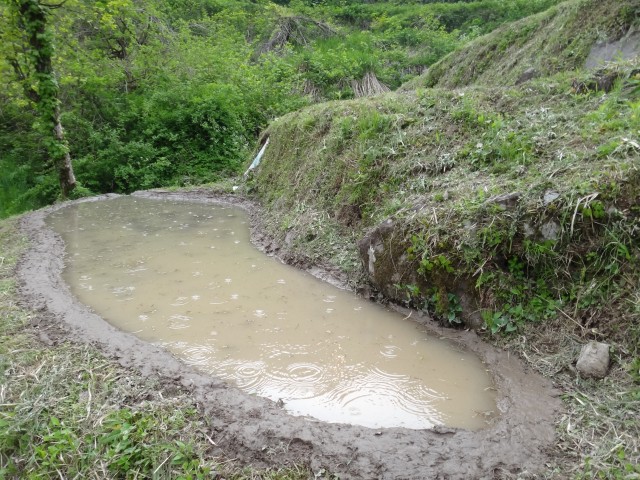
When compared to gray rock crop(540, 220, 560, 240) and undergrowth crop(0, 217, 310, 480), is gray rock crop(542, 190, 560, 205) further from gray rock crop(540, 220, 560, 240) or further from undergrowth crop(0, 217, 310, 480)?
undergrowth crop(0, 217, 310, 480)

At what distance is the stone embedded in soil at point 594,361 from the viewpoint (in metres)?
3.06

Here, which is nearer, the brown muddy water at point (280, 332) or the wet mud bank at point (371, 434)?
the wet mud bank at point (371, 434)

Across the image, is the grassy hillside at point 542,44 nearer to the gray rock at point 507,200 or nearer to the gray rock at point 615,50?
the gray rock at point 615,50

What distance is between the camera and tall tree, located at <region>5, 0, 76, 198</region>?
9133mm

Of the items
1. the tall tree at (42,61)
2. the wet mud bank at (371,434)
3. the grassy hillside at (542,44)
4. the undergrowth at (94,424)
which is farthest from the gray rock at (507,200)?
the tall tree at (42,61)

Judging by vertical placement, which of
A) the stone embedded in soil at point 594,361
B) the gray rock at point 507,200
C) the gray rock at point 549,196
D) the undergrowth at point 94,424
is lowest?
the undergrowth at point 94,424

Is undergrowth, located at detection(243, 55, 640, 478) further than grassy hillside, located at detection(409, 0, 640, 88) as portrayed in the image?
No

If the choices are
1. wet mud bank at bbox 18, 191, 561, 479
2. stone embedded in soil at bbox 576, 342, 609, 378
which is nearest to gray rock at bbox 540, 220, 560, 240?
stone embedded in soil at bbox 576, 342, 609, 378

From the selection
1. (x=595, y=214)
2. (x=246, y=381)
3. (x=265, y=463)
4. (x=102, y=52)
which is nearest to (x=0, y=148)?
(x=102, y=52)

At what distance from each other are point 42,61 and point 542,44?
1009 cm

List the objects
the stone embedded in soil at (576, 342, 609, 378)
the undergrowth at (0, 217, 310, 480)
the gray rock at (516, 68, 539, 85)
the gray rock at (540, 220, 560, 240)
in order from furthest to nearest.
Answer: the gray rock at (516, 68, 539, 85) < the gray rock at (540, 220, 560, 240) < the stone embedded in soil at (576, 342, 609, 378) < the undergrowth at (0, 217, 310, 480)

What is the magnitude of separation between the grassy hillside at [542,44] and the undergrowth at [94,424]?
736cm

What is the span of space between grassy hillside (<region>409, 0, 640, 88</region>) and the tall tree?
8.68 metres

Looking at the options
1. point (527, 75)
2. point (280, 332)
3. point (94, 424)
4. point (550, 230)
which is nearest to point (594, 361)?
point (550, 230)
